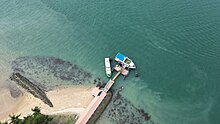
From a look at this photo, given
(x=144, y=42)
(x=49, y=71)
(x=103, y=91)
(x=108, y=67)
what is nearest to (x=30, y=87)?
(x=49, y=71)

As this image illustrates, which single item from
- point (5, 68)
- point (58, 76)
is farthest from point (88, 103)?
point (5, 68)

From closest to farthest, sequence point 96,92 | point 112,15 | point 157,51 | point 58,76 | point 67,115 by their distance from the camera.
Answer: point 67,115 < point 96,92 < point 58,76 < point 157,51 < point 112,15

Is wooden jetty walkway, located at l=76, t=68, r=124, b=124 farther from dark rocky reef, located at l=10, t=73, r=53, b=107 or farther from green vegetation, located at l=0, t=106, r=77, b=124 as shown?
dark rocky reef, located at l=10, t=73, r=53, b=107

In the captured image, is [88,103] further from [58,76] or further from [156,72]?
[156,72]

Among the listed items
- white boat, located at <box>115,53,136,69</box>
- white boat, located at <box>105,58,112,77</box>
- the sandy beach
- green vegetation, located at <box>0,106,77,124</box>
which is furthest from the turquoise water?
green vegetation, located at <box>0,106,77,124</box>

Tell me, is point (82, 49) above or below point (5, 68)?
above
